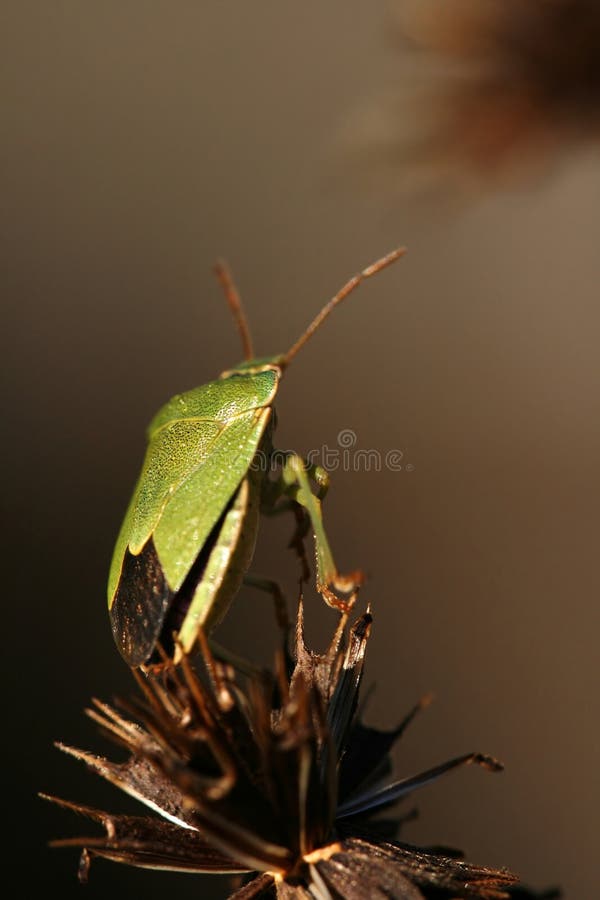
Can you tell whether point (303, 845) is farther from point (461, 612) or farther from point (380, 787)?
point (461, 612)

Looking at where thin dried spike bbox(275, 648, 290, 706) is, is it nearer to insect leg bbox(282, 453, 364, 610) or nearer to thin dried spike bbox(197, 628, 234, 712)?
thin dried spike bbox(197, 628, 234, 712)

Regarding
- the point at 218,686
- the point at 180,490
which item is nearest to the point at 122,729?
the point at 218,686

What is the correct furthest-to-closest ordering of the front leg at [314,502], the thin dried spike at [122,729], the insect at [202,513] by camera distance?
the front leg at [314,502] < the insect at [202,513] < the thin dried spike at [122,729]

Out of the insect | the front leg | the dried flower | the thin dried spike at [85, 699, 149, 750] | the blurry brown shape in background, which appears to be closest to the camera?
the dried flower

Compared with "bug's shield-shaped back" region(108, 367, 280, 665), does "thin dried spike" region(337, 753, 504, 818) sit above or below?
below

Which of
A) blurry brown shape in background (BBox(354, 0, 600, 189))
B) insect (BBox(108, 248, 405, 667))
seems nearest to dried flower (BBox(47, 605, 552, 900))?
insect (BBox(108, 248, 405, 667))

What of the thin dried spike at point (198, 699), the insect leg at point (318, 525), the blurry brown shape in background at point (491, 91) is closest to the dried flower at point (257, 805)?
the thin dried spike at point (198, 699)

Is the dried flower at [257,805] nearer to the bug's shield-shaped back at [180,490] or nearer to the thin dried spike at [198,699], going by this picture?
the thin dried spike at [198,699]

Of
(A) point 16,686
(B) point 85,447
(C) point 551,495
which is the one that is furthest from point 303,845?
(B) point 85,447
